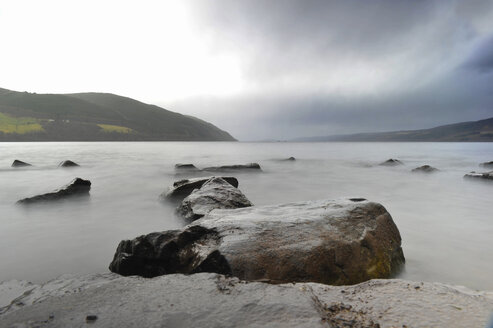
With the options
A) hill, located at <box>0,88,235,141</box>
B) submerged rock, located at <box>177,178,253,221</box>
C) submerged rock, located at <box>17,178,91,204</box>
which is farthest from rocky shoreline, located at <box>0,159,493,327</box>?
hill, located at <box>0,88,235,141</box>

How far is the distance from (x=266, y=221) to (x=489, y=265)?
3570 millimetres

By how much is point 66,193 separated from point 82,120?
15188 cm

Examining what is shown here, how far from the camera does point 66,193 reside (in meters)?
8.79

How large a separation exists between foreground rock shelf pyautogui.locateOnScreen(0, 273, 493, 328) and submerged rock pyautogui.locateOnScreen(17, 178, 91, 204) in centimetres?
677

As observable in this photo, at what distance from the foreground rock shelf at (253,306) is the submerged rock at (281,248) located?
1.41ft

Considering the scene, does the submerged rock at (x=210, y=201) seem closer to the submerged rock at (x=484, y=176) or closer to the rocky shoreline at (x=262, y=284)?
the rocky shoreline at (x=262, y=284)

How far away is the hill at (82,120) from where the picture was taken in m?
109

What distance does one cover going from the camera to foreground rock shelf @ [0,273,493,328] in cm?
184

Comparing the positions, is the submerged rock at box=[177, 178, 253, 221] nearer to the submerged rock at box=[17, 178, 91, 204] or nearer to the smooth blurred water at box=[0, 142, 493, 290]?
the smooth blurred water at box=[0, 142, 493, 290]

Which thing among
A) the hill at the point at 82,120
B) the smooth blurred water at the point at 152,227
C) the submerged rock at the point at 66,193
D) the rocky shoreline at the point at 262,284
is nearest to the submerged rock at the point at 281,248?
the rocky shoreline at the point at 262,284

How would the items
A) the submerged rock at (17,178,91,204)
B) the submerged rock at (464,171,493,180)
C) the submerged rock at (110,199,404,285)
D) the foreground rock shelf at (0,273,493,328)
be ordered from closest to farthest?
1. the foreground rock shelf at (0,273,493,328)
2. the submerged rock at (110,199,404,285)
3. the submerged rock at (17,178,91,204)
4. the submerged rock at (464,171,493,180)

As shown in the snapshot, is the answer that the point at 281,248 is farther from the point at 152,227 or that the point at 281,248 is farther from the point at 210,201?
the point at 152,227

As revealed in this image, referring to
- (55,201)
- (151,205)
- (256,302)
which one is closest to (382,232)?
(256,302)

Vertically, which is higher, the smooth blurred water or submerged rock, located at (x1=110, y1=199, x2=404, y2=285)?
submerged rock, located at (x1=110, y1=199, x2=404, y2=285)
